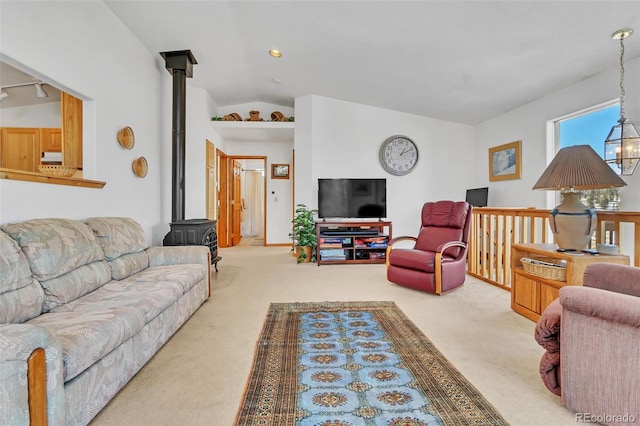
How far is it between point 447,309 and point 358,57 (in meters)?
3.11

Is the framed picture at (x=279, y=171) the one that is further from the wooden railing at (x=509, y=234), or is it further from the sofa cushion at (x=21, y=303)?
the sofa cushion at (x=21, y=303)

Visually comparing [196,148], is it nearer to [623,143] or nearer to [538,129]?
[538,129]

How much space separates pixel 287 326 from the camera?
2359 mm

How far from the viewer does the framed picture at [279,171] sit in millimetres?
6895

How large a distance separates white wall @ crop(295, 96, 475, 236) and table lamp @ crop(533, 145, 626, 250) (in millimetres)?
3159

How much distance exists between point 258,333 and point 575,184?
251 cm

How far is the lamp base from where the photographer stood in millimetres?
2232

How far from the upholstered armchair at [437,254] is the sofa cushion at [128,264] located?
100 inches

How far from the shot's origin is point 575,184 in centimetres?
212

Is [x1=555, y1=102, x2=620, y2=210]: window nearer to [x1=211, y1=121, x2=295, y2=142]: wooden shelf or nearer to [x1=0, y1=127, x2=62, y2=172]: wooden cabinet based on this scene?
[x1=211, y1=121, x2=295, y2=142]: wooden shelf

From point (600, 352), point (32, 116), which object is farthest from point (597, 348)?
point (32, 116)

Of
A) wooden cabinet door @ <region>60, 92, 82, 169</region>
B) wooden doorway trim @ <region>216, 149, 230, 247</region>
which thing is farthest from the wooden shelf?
wooden cabinet door @ <region>60, 92, 82, 169</region>

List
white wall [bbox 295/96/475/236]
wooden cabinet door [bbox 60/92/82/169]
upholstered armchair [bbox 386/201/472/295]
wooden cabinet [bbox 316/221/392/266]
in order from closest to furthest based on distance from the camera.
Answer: wooden cabinet door [bbox 60/92/82/169], upholstered armchair [bbox 386/201/472/295], wooden cabinet [bbox 316/221/392/266], white wall [bbox 295/96/475/236]

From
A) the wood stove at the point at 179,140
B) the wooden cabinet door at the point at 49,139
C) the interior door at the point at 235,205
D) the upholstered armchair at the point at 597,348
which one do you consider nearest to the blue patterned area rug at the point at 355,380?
the upholstered armchair at the point at 597,348
